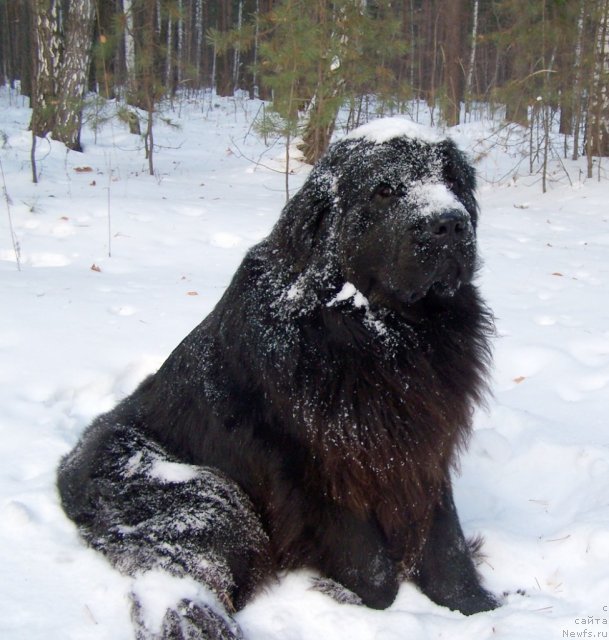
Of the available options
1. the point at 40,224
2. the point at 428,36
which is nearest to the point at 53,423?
the point at 40,224

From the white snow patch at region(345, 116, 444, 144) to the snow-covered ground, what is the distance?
4.62ft

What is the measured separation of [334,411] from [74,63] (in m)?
9.47

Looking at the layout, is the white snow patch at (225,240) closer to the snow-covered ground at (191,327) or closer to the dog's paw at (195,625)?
the snow-covered ground at (191,327)

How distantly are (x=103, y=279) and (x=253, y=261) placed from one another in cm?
311

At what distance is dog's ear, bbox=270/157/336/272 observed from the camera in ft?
6.85

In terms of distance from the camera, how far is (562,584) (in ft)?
7.16

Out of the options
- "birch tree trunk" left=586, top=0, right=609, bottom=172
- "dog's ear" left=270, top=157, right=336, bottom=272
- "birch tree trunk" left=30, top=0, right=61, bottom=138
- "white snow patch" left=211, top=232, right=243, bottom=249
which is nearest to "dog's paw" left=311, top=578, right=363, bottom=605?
"dog's ear" left=270, top=157, right=336, bottom=272

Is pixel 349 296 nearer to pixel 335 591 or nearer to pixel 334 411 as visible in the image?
pixel 334 411

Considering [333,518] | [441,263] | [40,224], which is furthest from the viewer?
[40,224]

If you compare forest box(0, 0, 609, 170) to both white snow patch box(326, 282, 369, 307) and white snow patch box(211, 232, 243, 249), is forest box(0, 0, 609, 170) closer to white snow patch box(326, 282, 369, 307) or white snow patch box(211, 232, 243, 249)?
white snow patch box(211, 232, 243, 249)

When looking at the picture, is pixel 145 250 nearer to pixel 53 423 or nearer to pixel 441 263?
pixel 53 423

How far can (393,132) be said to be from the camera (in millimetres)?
2102

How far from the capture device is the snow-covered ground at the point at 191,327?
203 centimetres

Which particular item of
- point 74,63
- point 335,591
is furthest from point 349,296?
point 74,63
